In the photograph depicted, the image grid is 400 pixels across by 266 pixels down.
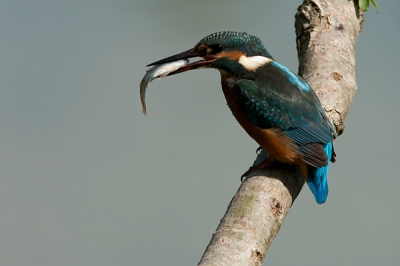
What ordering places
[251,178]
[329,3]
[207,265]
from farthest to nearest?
[329,3], [251,178], [207,265]

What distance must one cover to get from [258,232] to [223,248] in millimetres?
158

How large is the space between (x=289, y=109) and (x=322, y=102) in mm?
147

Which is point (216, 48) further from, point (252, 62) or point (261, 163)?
point (261, 163)

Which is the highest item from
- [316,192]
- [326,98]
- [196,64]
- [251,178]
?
[196,64]

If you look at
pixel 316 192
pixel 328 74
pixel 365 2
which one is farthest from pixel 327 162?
pixel 365 2

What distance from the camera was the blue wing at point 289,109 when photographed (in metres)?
2.42

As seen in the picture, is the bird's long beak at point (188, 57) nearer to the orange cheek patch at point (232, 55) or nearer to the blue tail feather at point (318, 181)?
the orange cheek patch at point (232, 55)

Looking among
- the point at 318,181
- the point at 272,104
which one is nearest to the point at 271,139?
the point at 272,104

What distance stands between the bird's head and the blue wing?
0.17 feet

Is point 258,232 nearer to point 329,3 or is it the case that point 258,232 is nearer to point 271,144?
point 271,144

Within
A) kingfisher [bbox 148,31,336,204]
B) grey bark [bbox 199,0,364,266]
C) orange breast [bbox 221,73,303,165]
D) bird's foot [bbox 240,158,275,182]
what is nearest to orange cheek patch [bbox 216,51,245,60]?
kingfisher [bbox 148,31,336,204]

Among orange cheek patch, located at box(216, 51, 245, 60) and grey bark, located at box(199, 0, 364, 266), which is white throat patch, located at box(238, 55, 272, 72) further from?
grey bark, located at box(199, 0, 364, 266)

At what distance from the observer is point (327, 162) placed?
2.42 meters

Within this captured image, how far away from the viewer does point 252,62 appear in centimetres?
255
